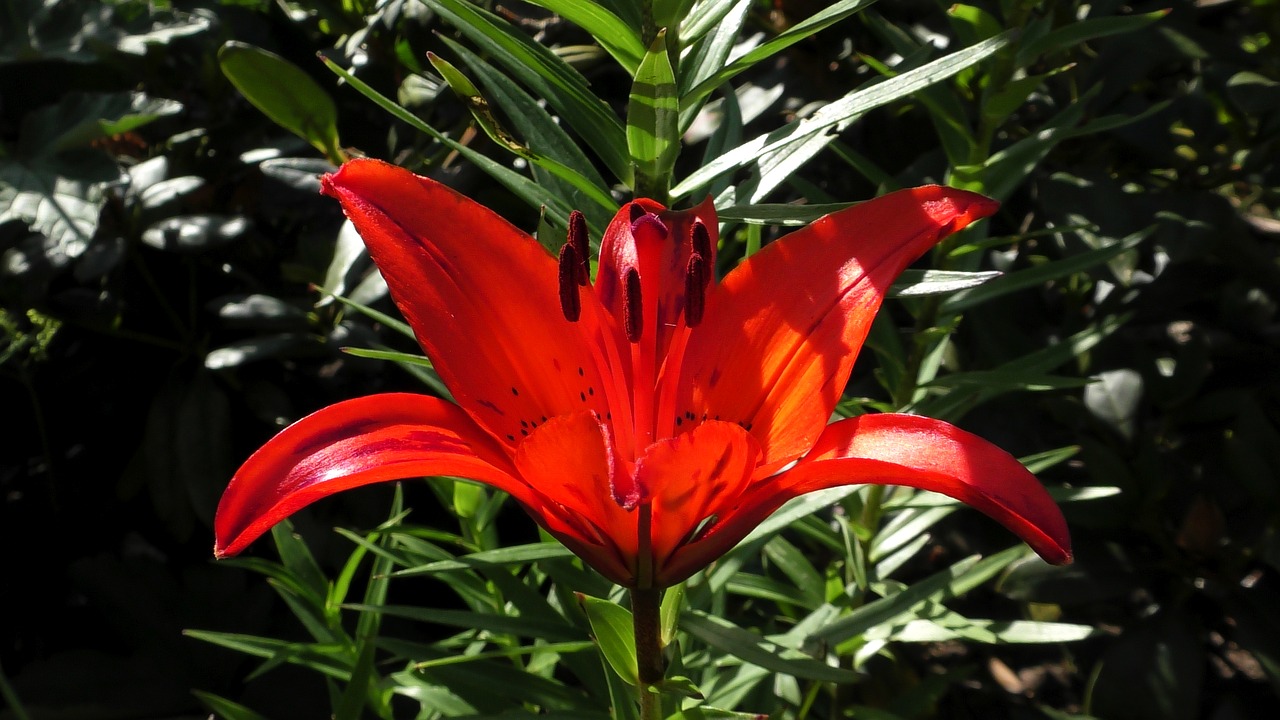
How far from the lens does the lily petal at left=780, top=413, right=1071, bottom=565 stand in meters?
0.44

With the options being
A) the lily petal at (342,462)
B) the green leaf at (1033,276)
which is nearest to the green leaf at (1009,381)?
the green leaf at (1033,276)

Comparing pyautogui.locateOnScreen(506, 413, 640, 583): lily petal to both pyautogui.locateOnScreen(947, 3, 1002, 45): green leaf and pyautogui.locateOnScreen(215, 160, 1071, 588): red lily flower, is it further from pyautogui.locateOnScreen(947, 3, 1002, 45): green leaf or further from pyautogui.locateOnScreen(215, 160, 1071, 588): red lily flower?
pyautogui.locateOnScreen(947, 3, 1002, 45): green leaf

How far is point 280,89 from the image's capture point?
2.87 feet

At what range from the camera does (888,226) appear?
1.70 feet

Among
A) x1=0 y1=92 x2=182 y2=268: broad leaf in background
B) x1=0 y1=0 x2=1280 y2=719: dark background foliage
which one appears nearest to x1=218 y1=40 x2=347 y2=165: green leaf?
x1=0 y1=0 x2=1280 y2=719: dark background foliage

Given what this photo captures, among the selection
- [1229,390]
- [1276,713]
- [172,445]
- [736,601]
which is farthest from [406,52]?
[1276,713]

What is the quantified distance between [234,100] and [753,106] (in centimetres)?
67

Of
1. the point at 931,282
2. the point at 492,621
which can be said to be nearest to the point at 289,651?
the point at 492,621

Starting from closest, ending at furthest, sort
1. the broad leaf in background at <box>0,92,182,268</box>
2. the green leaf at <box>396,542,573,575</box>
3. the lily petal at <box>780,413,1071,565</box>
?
the lily petal at <box>780,413,1071,565</box> → the green leaf at <box>396,542,573,575</box> → the broad leaf in background at <box>0,92,182,268</box>

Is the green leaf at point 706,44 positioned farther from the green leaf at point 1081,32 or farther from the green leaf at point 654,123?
the green leaf at point 1081,32

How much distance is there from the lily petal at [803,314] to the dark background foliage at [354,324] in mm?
495

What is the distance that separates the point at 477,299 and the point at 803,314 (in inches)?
6.9

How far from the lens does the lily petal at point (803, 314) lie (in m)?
0.51

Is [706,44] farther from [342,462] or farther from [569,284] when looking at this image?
[342,462]
